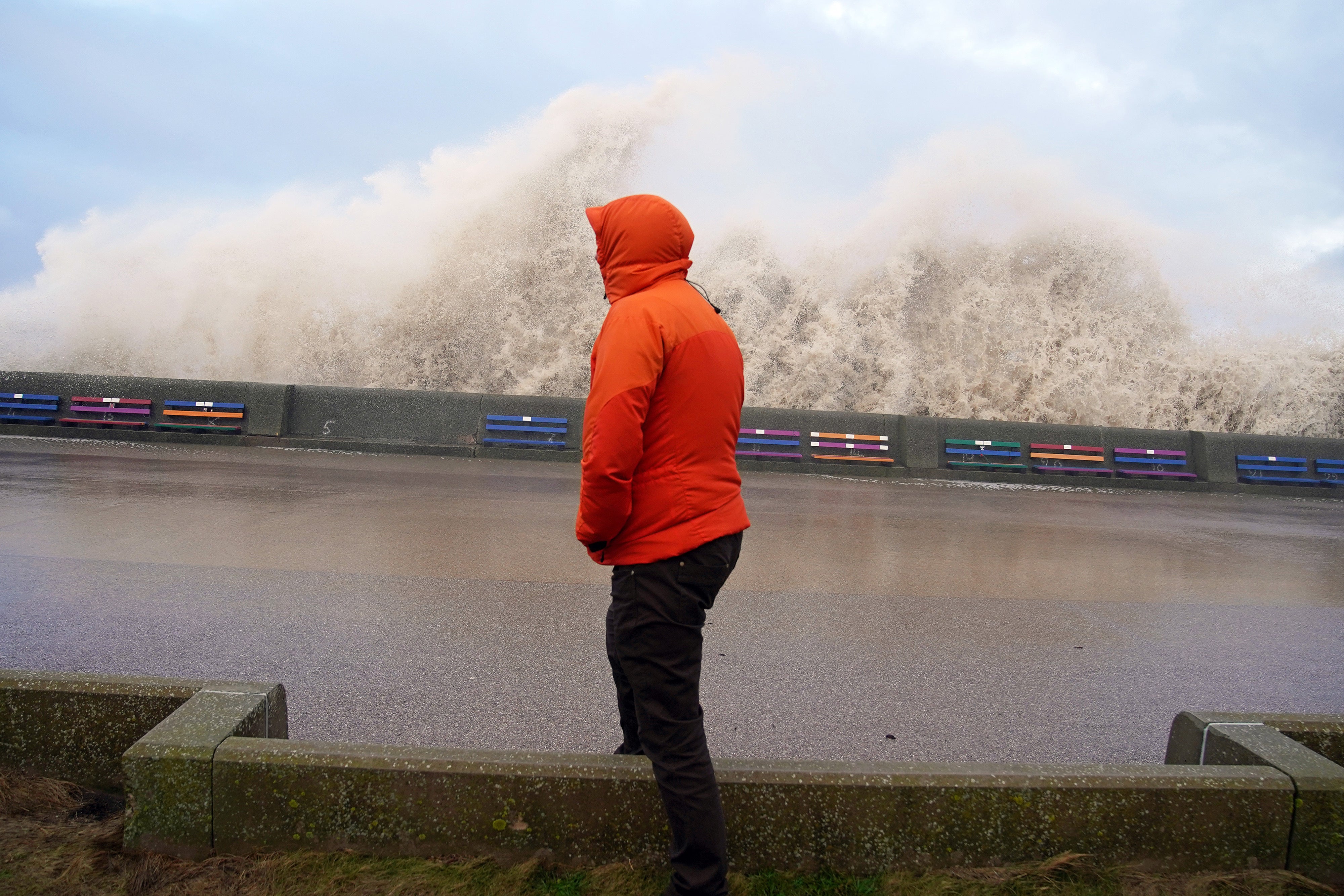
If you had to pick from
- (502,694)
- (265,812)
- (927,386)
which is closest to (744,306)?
(927,386)

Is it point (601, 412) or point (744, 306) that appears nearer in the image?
point (601, 412)

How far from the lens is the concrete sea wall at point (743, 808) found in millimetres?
1862

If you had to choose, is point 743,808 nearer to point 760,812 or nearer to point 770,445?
point 760,812

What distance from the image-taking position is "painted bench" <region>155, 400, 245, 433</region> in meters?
12.6

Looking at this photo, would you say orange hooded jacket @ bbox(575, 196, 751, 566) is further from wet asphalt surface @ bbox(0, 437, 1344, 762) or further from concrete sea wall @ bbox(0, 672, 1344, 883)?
wet asphalt surface @ bbox(0, 437, 1344, 762)

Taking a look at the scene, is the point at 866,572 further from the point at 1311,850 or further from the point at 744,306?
the point at 744,306

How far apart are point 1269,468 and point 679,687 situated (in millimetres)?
15137

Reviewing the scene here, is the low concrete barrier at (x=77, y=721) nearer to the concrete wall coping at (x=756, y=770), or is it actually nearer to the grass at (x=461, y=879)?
the grass at (x=461, y=879)

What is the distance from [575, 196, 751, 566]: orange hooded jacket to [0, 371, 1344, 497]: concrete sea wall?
35.0 feet

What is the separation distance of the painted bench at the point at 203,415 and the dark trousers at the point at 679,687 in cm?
1269

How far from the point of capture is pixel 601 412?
1.82 metres

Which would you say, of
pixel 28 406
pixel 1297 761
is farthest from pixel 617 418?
pixel 28 406

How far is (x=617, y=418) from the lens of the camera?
5.93 feet

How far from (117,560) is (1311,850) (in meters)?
5.83
